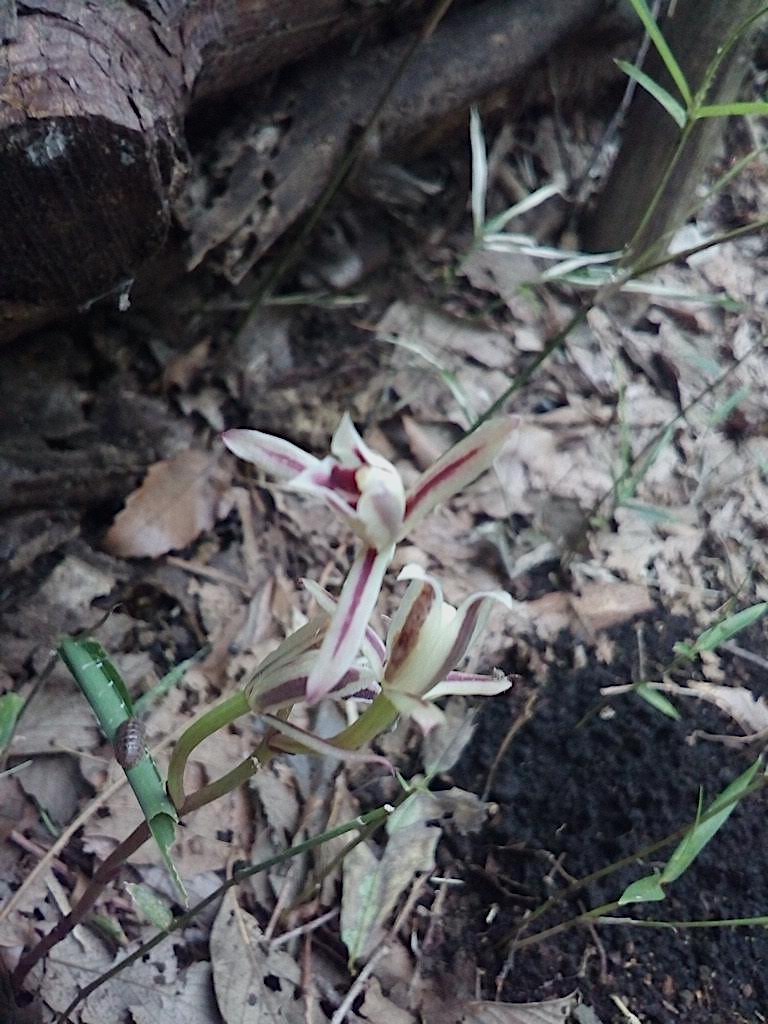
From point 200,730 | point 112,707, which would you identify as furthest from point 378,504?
point 112,707

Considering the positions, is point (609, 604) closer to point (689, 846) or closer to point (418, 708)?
point (689, 846)

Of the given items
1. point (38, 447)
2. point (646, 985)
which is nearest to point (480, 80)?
point (38, 447)

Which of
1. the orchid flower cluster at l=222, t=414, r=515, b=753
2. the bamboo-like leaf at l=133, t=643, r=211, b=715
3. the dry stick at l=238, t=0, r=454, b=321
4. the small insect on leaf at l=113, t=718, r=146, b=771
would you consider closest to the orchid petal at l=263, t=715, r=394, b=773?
the orchid flower cluster at l=222, t=414, r=515, b=753

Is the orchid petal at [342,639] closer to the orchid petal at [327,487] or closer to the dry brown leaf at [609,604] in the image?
the orchid petal at [327,487]

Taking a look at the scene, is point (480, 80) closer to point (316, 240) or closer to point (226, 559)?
point (316, 240)

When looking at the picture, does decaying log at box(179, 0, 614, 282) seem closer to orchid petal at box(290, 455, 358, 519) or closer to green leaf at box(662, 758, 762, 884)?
orchid petal at box(290, 455, 358, 519)
